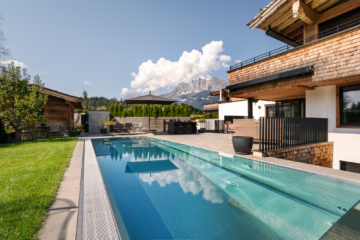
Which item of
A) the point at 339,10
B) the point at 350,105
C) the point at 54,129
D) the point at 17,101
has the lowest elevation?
the point at 54,129

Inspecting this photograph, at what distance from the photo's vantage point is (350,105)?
21.3 feet

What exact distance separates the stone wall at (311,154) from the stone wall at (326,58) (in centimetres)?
255

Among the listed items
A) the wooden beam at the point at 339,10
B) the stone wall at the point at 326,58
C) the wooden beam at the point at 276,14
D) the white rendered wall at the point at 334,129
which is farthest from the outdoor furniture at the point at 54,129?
the wooden beam at the point at 339,10

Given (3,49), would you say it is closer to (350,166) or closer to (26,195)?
(26,195)

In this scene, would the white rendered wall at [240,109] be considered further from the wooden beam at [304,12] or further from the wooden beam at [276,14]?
the wooden beam at [304,12]

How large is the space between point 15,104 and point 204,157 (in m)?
10.2

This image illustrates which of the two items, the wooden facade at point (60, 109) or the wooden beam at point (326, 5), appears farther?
the wooden facade at point (60, 109)

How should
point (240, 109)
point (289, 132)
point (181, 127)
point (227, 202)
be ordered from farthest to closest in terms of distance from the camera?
point (240, 109), point (181, 127), point (289, 132), point (227, 202)

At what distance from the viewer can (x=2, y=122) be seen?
8.84 m

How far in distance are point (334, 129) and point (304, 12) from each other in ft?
16.5

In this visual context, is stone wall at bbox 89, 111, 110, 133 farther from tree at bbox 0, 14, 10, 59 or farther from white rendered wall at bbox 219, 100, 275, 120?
white rendered wall at bbox 219, 100, 275, 120

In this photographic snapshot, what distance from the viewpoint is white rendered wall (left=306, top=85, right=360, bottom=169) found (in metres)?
6.26

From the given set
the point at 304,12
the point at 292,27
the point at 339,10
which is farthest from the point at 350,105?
the point at 292,27

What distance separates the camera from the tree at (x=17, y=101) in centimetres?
888
